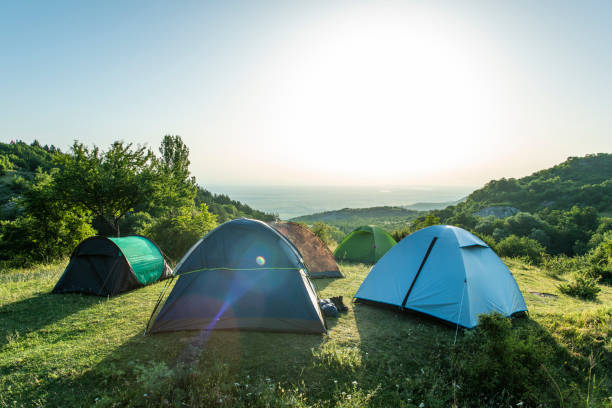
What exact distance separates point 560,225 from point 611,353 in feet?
107

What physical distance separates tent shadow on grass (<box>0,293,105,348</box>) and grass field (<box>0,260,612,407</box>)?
45 millimetres

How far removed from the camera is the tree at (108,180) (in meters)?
12.8

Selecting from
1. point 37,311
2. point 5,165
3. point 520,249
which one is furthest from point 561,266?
point 5,165

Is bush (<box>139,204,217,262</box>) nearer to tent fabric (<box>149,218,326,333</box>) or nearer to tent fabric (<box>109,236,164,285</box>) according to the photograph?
tent fabric (<box>109,236,164,285</box>)

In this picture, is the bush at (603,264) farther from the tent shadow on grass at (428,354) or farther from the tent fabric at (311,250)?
the tent fabric at (311,250)

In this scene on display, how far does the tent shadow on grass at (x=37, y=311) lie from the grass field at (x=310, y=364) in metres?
Result: 0.05

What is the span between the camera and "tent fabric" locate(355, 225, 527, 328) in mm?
4988

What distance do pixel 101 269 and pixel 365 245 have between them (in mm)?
9131

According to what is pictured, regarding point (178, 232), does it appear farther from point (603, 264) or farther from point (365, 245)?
point (603, 264)

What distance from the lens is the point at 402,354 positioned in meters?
4.12

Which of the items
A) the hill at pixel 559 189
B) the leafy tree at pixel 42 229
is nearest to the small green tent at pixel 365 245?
the leafy tree at pixel 42 229

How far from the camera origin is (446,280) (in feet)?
17.0

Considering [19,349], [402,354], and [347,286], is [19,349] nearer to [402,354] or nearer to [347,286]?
[402,354]

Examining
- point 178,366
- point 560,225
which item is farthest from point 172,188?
point 560,225
